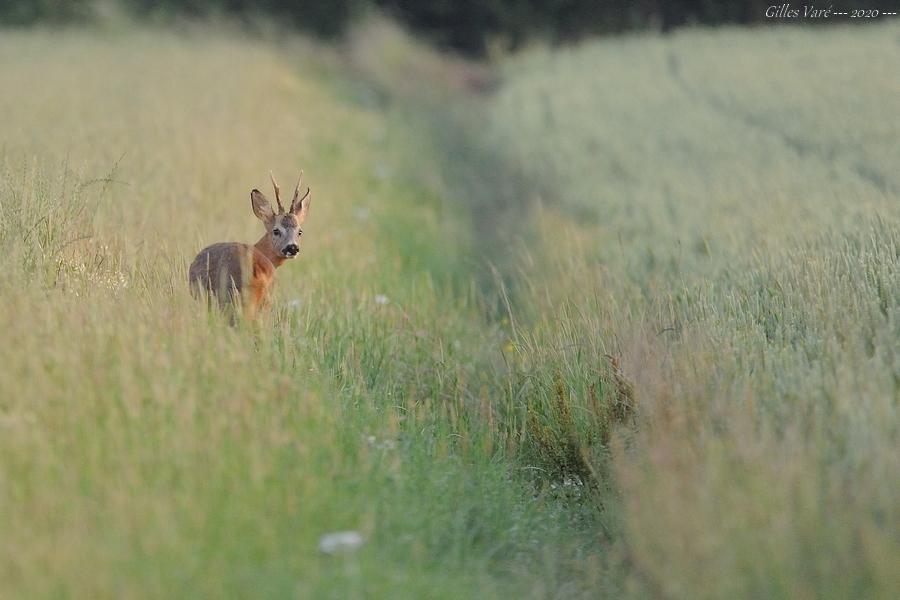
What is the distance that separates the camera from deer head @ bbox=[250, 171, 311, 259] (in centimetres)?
614

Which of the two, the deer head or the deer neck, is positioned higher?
the deer head

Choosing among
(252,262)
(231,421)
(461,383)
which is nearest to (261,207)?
(252,262)

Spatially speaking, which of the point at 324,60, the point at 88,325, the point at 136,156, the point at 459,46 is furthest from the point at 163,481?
the point at 459,46

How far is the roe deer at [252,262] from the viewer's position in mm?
5996

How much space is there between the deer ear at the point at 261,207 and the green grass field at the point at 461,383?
0.47 metres

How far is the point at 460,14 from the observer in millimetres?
31484

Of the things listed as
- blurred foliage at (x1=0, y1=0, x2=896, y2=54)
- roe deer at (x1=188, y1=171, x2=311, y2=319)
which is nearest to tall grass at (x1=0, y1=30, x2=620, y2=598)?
roe deer at (x1=188, y1=171, x2=311, y2=319)

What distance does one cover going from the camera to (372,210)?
10898 millimetres

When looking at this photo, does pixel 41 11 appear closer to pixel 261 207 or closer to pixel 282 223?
pixel 261 207

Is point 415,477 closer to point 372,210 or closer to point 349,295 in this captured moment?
point 349,295

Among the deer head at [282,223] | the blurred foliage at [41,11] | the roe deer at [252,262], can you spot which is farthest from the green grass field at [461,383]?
the blurred foliage at [41,11]

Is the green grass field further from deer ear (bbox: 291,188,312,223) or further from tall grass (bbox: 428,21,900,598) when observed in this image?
deer ear (bbox: 291,188,312,223)

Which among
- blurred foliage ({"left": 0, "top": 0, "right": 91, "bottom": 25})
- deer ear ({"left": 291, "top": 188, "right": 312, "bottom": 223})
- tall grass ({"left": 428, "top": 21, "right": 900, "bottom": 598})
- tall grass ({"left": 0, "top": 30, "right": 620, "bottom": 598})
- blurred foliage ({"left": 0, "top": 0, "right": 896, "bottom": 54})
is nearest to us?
tall grass ({"left": 428, "top": 21, "right": 900, "bottom": 598})

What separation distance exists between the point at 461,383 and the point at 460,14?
26221 mm
